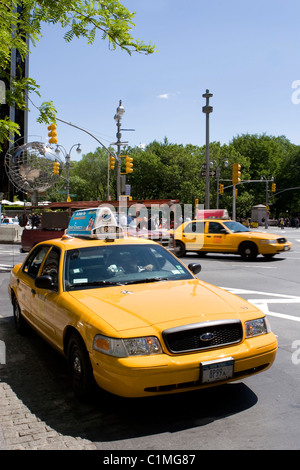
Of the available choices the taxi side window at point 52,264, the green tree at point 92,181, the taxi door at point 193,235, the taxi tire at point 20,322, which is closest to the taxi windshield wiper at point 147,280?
the taxi side window at point 52,264

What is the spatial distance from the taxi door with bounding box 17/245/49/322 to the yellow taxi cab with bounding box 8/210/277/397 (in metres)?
0.27

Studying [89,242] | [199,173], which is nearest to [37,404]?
[89,242]

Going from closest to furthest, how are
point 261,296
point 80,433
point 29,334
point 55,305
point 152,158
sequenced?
point 80,433, point 55,305, point 29,334, point 261,296, point 152,158

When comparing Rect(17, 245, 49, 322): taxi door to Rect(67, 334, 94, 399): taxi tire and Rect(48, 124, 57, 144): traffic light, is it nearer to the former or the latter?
Rect(67, 334, 94, 399): taxi tire

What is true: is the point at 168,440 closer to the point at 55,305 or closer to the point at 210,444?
the point at 210,444

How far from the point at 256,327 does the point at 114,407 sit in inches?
55.3

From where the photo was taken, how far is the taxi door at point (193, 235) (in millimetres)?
17203

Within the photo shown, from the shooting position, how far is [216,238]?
16875mm

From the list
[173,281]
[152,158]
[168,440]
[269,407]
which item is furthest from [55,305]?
[152,158]

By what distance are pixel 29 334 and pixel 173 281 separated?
253cm

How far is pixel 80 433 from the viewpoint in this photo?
128 inches

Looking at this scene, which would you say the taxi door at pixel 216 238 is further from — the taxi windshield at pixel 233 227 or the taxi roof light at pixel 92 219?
the taxi roof light at pixel 92 219

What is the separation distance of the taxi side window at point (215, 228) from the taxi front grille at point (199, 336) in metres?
13.4

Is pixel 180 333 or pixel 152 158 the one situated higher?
pixel 152 158
